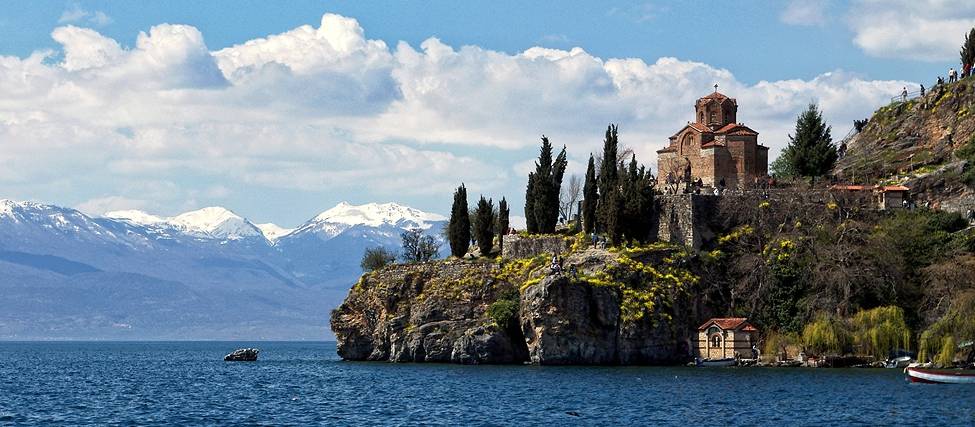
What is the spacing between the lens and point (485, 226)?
11556 centimetres

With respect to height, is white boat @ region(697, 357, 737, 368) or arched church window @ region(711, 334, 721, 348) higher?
arched church window @ region(711, 334, 721, 348)

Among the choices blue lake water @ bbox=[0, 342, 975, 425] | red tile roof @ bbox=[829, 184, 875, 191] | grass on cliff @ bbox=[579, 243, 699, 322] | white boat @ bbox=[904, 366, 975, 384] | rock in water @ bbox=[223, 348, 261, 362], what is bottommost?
blue lake water @ bbox=[0, 342, 975, 425]

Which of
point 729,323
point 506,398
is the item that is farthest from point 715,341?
point 506,398

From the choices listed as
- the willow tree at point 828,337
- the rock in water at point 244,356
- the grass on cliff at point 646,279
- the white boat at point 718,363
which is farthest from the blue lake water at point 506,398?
the rock in water at point 244,356

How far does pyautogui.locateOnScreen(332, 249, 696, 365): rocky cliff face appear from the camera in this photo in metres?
100

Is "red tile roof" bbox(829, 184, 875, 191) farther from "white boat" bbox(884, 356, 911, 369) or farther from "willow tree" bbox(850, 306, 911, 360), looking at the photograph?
"white boat" bbox(884, 356, 911, 369)

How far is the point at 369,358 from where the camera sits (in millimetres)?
119375

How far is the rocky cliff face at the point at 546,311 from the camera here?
100 metres

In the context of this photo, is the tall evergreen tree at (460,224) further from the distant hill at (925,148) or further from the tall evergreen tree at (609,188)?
the distant hill at (925,148)

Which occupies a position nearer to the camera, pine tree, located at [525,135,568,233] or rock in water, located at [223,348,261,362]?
pine tree, located at [525,135,568,233]

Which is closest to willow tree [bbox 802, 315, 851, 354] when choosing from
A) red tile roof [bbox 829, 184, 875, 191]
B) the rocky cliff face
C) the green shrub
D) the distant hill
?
the rocky cliff face

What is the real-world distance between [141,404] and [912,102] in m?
85.6

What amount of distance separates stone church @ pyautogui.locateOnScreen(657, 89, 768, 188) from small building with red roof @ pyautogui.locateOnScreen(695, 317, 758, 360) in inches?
724

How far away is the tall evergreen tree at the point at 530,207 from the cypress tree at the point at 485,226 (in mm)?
3110
